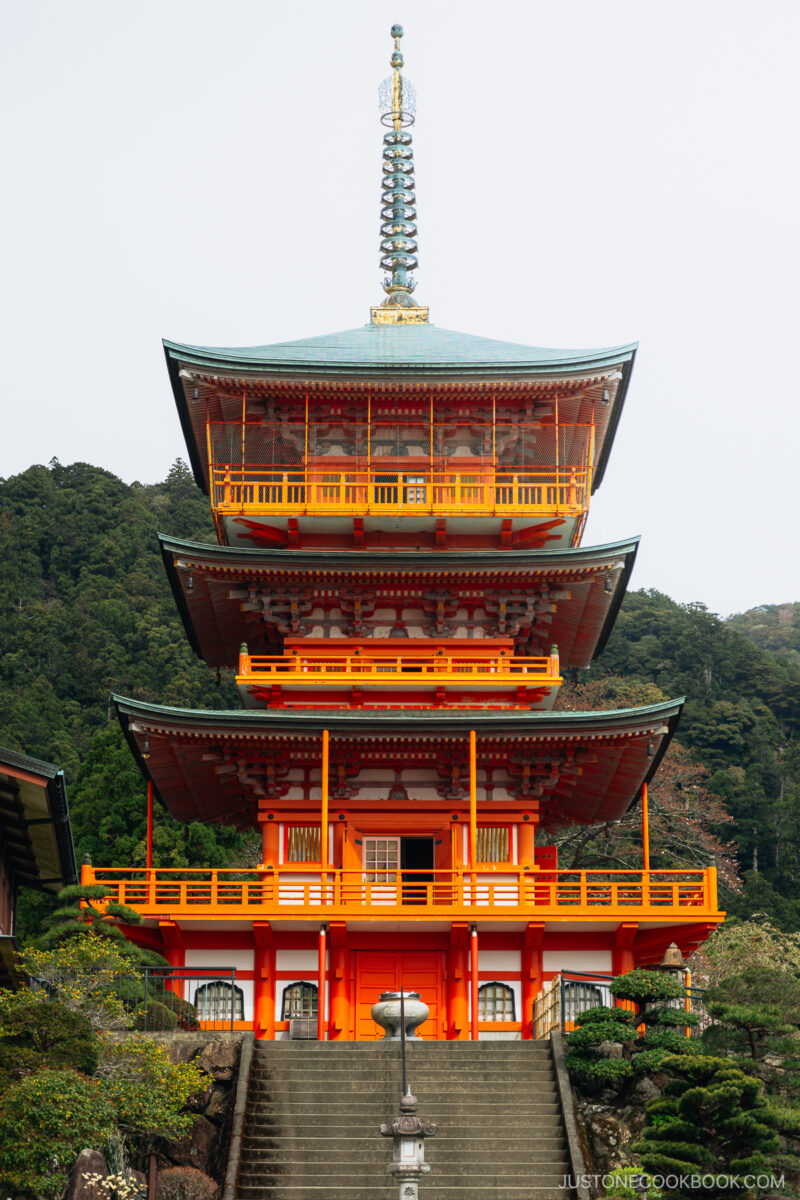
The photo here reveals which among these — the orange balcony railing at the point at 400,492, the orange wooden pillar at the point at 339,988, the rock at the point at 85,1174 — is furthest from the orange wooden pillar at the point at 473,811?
the rock at the point at 85,1174

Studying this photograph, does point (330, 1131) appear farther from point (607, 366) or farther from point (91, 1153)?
point (607, 366)

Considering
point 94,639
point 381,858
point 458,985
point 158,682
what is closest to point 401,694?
point 381,858

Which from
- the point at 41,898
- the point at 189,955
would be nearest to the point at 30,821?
the point at 189,955

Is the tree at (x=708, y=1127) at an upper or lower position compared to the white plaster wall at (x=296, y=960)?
lower

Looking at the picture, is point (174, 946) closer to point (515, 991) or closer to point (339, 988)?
point (339, 988)

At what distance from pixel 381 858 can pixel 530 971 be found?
13.9ft

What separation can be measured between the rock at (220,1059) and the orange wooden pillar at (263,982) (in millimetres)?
5835

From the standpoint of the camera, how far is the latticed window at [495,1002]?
1336 inches

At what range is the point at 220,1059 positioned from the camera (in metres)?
27.1

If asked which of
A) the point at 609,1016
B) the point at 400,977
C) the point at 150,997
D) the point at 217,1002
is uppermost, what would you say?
the point at 400,977

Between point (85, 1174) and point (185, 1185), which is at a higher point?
point (85, 1174)

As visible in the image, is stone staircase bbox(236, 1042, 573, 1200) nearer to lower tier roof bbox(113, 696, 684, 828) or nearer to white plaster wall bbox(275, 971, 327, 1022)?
white plaster wall bbox(275, 971, 327, 1022)

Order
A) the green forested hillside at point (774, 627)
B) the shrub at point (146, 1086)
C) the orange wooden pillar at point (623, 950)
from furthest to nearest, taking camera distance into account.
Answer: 1. the green forested hillside at point (774, 627)
2. the orange wooden pillar at point (623, 950)
3. the shrub at point (146, 1086)

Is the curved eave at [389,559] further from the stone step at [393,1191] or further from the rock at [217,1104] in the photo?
the stone step at [393,1191]
